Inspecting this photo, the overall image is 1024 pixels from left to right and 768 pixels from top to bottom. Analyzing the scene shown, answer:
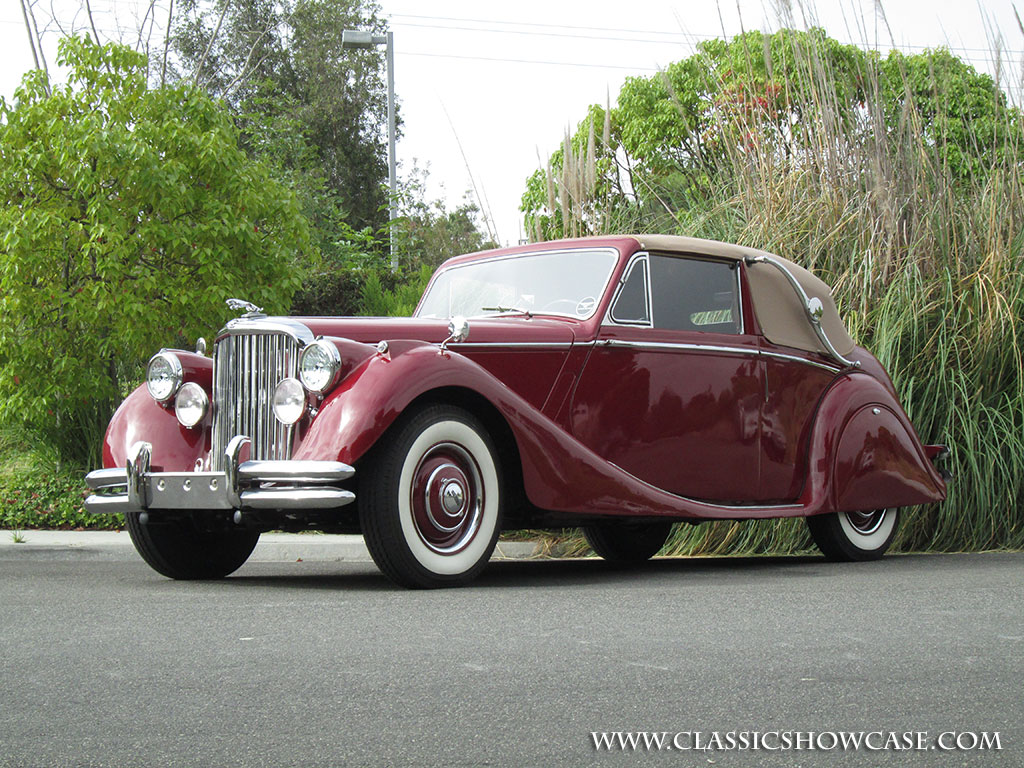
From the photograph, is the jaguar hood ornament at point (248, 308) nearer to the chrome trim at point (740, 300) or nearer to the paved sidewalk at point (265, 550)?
the chrome trim at point (740, 300)

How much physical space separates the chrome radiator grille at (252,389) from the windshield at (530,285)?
1529 mm

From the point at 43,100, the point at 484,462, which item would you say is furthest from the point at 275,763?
the point at 43,100

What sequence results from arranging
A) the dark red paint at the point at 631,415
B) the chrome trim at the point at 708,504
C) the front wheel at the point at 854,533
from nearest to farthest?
1. the dark red paint at the point at 631,415
2. the chrome trim at the point at 708,504
3. the front wheel at the point at 854,533

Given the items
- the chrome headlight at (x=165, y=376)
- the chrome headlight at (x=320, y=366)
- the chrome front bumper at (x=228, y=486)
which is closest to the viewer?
the chrome front bumper at (x=228, y=486)

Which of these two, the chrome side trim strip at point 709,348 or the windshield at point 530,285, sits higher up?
the windshield at point 530,285

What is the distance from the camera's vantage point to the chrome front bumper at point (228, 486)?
15.8ft

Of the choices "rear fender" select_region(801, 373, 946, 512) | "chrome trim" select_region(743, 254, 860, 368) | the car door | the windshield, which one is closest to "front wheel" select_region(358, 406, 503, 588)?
the car door

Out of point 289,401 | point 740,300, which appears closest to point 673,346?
point 740,300

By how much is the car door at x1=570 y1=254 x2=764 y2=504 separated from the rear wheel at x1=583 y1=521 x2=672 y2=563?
46.3 inches

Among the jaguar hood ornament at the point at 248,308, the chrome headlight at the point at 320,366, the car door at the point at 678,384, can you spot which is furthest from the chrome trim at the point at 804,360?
the jaguar hood ornament at the point at 248,308

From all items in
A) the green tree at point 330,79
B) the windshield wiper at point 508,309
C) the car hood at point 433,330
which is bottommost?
the car hood at point 433,330

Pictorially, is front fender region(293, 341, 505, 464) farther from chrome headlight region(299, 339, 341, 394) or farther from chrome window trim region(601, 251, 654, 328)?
chrome window trim region(601, 251, 654, 328)

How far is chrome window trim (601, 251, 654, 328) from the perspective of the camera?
6.21 metres

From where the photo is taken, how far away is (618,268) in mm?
6348
